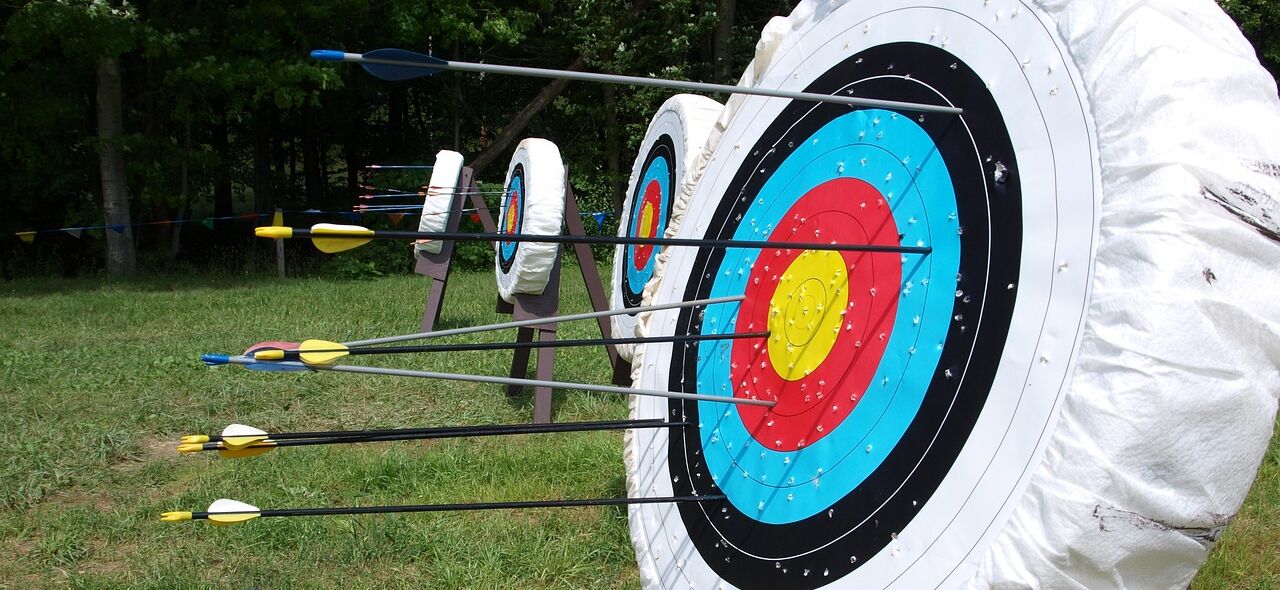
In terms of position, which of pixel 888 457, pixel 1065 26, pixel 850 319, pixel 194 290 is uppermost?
pixel 1065 26

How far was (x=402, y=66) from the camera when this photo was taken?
1.11 m

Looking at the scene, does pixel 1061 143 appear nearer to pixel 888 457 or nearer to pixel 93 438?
pixel 888 457

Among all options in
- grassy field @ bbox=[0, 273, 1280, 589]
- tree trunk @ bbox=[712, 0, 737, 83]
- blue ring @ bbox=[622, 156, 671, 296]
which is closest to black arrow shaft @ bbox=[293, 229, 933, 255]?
grassy field @ bbox=[0, 273, 1280, 589]

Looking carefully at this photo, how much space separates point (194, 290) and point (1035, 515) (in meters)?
9.80

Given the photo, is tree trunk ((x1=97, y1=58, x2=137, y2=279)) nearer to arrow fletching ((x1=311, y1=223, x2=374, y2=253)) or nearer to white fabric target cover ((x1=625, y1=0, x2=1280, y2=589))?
arrow fletching ((x1=311, y1=223, x2=374, y2=253))

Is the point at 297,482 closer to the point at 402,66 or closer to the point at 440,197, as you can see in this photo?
the point at 402,66

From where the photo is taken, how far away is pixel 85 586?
2639 mm

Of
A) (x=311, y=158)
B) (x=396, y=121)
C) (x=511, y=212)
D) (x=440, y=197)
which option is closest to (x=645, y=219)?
(x=511, y=212)

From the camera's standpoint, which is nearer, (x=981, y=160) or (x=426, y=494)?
(x=981, y=160)

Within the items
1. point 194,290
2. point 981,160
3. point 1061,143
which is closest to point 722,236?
point 981,160

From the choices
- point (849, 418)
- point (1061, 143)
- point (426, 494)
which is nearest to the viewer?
point (1061, 143)

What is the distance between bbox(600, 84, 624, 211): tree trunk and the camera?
13812 mm

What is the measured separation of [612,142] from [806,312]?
12.5 metres

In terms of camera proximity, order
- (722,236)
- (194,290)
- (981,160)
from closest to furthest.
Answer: (981,160) → (722,236) → (194,290)
